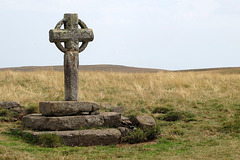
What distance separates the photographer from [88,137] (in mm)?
A: 8875

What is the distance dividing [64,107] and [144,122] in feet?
8.42

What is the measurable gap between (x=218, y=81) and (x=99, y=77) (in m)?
7.14

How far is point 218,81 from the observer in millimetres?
19312

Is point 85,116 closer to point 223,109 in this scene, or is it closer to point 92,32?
point 92,32

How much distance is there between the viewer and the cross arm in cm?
958

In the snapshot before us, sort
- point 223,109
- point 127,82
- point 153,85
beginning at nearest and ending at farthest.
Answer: point 223,109 → point 153,85 → point 127,82

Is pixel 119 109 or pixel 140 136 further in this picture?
pixel 119 109

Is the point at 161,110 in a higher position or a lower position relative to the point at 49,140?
higher

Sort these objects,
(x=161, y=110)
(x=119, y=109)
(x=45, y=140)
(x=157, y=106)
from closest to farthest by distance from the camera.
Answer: (x=45, y=140) → (x=119, y=109) → (x=161, y=110) → (x=157, y=106)

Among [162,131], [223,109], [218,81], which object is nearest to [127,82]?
[218,81]

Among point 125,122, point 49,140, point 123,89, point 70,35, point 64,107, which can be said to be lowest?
point 49,140

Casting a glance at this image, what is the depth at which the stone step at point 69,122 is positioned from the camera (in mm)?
9180

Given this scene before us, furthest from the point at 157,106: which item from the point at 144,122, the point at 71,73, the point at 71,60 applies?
the point at 71,60

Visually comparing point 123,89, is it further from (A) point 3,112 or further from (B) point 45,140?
(B) point 45,140
